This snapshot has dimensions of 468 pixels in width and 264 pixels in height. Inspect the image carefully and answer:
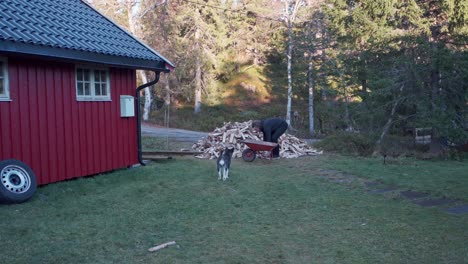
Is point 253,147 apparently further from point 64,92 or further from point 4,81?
point 4,81

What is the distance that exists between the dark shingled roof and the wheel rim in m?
2.07

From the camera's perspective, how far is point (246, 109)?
33281mm

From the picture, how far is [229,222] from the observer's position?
20.9 ft

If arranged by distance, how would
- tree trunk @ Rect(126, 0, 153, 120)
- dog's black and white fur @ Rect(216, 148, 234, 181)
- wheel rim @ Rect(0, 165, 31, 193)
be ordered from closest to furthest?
wheel rim @ Rect(0, 165, 31, 193) → dog's black and white fur @ Rect(216, 148, 234, 181) → tree trunk @ Rect(126, 0, 153, 120)

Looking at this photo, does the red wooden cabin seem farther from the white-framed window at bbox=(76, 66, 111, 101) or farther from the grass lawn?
the grass lawn

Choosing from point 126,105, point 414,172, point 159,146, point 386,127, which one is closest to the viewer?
point 126,105

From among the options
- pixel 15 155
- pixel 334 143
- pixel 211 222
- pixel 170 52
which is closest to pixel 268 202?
pixel 211 222

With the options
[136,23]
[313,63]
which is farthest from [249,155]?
[136,23]

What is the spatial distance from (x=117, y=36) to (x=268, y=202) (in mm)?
6029

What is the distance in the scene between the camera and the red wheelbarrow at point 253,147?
1285 centimetres

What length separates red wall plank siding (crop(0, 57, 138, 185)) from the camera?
8023 mm

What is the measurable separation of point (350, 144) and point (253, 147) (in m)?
5.43

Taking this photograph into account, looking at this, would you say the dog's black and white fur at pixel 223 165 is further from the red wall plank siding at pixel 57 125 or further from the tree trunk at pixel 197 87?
the tree trunk at pixel 197 87

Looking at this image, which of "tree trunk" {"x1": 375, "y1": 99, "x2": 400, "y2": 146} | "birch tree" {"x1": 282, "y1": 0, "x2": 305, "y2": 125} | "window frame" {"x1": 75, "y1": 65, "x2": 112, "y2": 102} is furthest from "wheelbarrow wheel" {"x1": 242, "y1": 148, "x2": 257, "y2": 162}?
"birch tree" {"x1": 282, "y1": 0, "x2": 305, "y2": 125}
